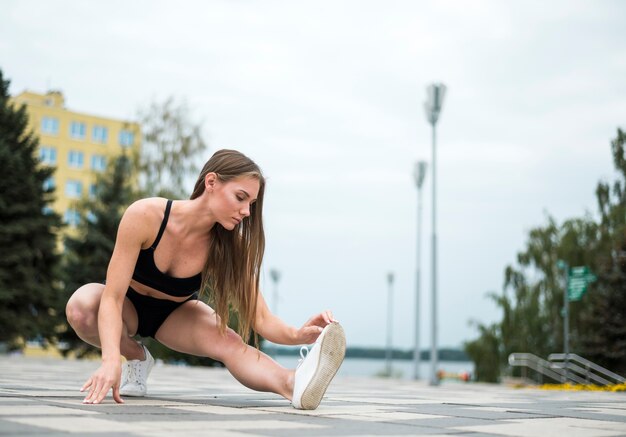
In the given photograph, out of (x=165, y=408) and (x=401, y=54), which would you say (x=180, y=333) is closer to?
(x=165, y=408)

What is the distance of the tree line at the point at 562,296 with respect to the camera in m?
24.2

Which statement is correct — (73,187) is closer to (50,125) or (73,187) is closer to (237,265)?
(50,125)

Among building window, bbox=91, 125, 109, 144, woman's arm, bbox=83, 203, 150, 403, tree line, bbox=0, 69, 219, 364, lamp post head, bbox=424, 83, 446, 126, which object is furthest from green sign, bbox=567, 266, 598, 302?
building window, bbox=91, 125, 109, 144

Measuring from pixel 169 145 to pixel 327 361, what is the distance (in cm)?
2943

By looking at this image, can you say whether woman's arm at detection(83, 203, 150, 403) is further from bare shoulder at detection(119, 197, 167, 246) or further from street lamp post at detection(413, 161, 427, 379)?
street lamp post at detection(413, 161, 427, 379)

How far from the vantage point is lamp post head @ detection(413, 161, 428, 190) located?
2173 cm

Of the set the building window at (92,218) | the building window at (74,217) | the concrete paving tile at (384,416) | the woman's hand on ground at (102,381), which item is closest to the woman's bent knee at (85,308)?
the woman's hand on ground at (102,381)

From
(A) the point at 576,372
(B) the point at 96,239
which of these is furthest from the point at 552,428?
(B) the point at 96,239

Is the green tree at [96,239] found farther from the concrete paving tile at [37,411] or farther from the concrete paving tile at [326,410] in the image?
the concrete paving tile at [37,411]

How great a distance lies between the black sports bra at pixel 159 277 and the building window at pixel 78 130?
68053 millimetres

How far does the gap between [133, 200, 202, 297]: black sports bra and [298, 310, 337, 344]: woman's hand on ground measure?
67 centimetres

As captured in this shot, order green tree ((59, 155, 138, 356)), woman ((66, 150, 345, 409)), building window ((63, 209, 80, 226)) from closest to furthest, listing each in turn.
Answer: woman ((66, 150, 345, 409)) < green tree ((59, 155, 138, 356)) < building window ((63, 209, 80, 226))

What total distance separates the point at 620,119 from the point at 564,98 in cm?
278

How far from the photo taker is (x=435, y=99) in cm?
1572
